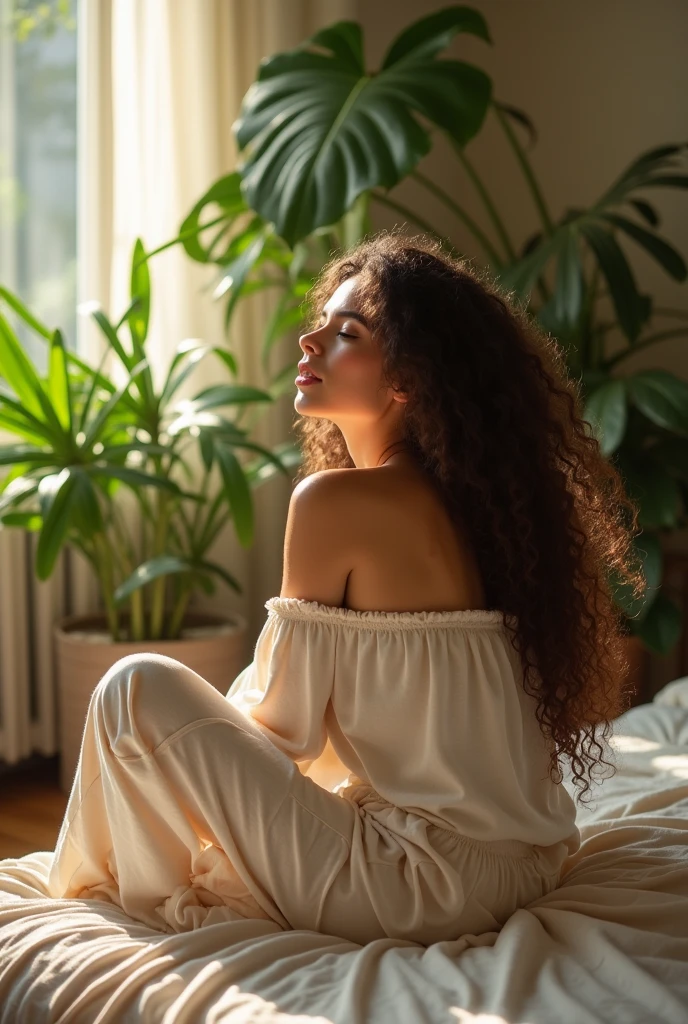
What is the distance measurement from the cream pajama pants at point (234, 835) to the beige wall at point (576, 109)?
207 centimetres

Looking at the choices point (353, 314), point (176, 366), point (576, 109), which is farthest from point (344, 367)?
point (576, 109)

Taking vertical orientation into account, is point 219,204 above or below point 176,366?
above

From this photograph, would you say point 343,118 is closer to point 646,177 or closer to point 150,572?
point 646,177

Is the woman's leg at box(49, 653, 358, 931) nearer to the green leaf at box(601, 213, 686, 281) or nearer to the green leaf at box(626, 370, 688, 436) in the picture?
the green leaf at box(626, 370, 688, 436)

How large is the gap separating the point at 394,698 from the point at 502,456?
1.04 ft

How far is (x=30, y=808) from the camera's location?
8.40ft

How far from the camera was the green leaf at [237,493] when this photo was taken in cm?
239

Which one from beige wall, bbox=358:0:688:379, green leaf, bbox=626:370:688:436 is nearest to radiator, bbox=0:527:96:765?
green leaf, bbox=626:370:688:436

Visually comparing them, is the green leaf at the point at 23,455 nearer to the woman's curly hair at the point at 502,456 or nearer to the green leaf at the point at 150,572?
the green leaf at the point at 150,572

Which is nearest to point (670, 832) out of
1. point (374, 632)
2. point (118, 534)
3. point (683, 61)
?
point (374, 632)

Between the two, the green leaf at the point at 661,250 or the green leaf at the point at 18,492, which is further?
the green leaf at the point at 661,250

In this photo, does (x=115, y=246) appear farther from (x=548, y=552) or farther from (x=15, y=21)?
(x=548, y=552)

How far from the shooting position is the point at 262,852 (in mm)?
1272

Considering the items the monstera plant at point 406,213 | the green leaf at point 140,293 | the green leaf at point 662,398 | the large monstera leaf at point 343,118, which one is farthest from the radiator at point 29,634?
the green leaf at point 662,398
